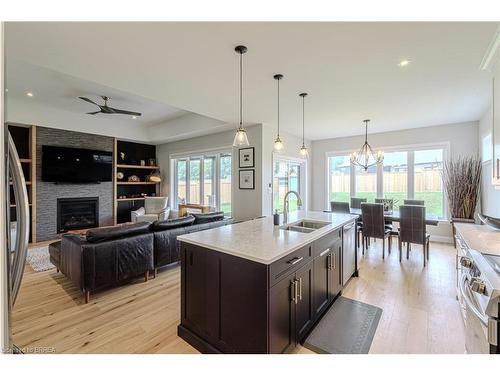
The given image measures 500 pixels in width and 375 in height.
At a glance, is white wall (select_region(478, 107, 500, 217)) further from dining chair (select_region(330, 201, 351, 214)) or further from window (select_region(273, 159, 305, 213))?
window (select_region(273, 159, 305, 213))

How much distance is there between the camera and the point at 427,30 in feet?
6.05

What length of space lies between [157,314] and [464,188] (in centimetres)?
561

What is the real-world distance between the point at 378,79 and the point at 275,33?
5.19ft

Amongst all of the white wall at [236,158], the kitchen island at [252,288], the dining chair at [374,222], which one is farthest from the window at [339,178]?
the kitchen island at [252,288]

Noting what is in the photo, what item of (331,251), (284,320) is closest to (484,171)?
(331,251)

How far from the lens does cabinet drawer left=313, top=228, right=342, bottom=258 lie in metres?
2.06

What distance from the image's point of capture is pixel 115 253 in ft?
8.84

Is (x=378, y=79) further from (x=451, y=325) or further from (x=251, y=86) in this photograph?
(x=451, y=325)

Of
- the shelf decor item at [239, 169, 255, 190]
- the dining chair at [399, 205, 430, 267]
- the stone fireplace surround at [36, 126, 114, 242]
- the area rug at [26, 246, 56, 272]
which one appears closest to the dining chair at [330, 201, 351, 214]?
the dining chair at [399, 205, 430, 267]

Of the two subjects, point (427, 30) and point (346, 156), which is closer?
point (427, 30)

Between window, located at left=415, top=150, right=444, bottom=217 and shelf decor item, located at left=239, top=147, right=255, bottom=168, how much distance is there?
12.7 ft

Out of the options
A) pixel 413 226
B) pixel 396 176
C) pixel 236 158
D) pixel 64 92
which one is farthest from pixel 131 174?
pixel 396 176

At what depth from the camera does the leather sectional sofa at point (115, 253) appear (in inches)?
98.9

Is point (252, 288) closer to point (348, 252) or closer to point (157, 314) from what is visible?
point (157, 314)
